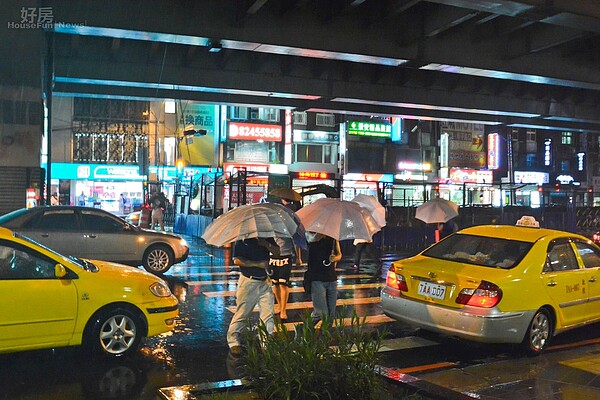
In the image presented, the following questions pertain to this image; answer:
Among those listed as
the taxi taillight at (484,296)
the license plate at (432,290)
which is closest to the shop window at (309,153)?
the license plate at (432,290)

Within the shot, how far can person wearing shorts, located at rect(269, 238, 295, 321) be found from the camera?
7859mm

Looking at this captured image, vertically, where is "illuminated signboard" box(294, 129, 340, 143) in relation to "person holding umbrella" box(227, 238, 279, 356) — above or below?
above

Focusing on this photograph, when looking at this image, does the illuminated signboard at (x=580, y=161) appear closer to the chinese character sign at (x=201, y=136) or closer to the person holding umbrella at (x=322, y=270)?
the chinese character sign at (x=201, y=136)

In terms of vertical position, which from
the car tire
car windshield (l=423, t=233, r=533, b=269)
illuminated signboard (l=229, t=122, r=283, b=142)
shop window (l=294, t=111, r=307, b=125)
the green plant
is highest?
→ shop window (l=294, t=111, r=307, b=125)

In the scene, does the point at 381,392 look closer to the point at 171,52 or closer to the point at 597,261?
the point at 597,261

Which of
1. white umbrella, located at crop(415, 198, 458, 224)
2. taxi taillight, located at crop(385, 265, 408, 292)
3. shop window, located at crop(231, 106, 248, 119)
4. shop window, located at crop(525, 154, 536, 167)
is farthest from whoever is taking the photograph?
shop window, located at crop(525, 154, 536, 167)

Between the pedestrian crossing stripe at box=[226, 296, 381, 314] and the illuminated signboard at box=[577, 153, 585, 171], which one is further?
the illuminated signboard at box=[577, 153, 585, 171]

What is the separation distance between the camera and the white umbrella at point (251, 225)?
20.7 feet

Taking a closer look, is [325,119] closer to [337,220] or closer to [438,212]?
[438,212]

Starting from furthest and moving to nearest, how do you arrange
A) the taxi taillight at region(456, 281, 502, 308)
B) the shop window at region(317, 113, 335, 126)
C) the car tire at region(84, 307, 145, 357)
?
the shop window at region(317, 113, 335, 126)
the taxi taillight at region(456, 281, 502, 308)
the car tire at region(84, 307, 145, 357)

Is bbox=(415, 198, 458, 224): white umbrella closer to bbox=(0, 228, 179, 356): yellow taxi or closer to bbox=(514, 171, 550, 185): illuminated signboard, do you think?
bbox=(0, 228, 179, 356): yellow taxi

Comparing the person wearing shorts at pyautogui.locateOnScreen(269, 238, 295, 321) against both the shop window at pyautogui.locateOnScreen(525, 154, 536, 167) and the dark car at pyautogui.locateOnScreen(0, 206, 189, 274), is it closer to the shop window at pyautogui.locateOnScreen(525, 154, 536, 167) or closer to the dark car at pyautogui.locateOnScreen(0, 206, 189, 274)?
the dark car at pyautogui.locateOnScreen(0, 206, 189, 274)

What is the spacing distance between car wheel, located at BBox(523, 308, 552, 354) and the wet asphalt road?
213 mm

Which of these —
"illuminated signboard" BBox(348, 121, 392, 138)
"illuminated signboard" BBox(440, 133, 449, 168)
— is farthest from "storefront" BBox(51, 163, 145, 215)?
"illuminated signboard" BBox(440, 133, 449, 168)
